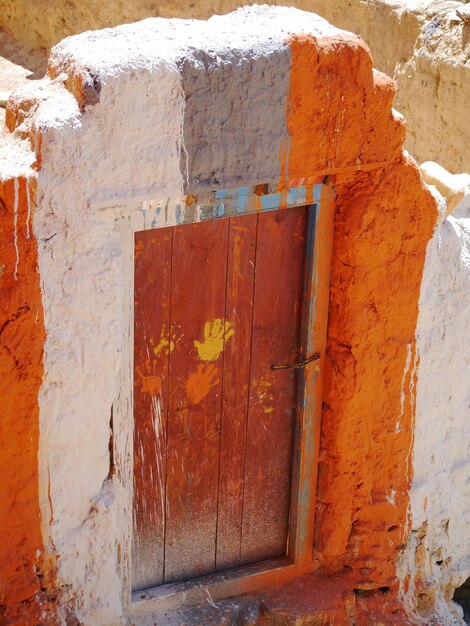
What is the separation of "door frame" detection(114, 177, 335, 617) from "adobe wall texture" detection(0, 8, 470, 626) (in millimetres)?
30

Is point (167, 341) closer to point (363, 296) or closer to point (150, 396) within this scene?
point (150, 396)

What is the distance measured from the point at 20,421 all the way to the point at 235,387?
98 cm

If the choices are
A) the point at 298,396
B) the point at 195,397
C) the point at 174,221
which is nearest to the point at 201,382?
the point at 195,397

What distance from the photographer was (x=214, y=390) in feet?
13.6

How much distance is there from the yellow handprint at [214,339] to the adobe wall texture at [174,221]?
0.39m

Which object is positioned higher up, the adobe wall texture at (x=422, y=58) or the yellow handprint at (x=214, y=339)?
the adobe wall texture at (x=422, y=58)

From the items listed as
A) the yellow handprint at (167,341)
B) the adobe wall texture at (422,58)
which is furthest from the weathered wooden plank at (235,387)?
the adobe wall texture at (422,58)

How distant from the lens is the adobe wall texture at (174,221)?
3406mm

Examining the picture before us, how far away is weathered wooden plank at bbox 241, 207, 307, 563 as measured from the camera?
4.10m

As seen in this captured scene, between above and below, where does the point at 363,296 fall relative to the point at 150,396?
above

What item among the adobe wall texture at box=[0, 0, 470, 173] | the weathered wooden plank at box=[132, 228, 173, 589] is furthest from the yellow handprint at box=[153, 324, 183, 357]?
the adobe wall texture at box=[0, 0, 470, 173]

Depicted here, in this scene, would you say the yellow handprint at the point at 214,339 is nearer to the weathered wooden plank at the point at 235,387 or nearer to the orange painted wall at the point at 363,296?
the weathered wooden plank at the point at 235,387

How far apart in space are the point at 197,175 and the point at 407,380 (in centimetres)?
137

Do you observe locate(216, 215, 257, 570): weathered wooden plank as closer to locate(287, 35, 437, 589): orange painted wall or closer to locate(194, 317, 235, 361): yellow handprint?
locate(194, 317, 235, 361): yellow handprint
